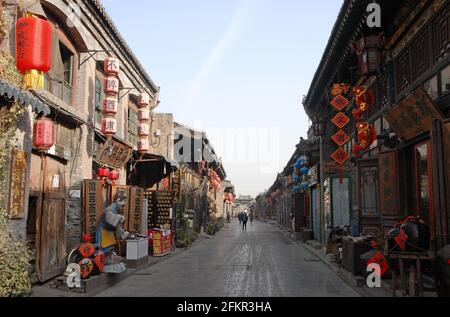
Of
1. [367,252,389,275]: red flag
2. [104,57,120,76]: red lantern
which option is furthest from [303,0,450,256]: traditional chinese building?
[104,57,120,76]: red lantern

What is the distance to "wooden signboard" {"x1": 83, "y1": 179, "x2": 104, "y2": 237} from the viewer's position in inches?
492

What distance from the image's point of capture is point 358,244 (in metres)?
10.6

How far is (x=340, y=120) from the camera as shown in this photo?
1534 cm

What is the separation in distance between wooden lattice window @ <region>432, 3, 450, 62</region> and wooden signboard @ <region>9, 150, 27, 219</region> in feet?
27.3

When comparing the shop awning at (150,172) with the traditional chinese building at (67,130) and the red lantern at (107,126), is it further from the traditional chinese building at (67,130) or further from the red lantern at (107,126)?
the red lantern at (107,126)

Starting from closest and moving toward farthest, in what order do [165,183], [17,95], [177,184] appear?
[17,95]
[177,184]
[165,183]

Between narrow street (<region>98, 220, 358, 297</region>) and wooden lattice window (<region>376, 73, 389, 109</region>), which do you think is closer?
narrow street (<region>98, 220, 358, 297</region>)

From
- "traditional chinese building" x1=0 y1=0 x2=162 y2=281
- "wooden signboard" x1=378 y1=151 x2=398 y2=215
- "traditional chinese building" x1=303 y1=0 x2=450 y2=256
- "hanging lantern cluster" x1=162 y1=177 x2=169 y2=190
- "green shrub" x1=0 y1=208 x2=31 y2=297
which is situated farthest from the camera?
"hanging lantern cluster" x1=162 y1=177 x2=169 y2=190

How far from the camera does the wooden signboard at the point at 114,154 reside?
14461mm

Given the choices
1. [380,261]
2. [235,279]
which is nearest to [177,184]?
[235,279]

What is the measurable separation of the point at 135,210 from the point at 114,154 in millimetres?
2067

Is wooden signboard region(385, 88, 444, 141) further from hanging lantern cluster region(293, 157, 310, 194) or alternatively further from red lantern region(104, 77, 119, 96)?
hanging lantern cluster region(293, 157, 310, 194)

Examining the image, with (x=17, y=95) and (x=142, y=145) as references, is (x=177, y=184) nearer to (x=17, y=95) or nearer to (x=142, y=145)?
(x=142, y=145)
